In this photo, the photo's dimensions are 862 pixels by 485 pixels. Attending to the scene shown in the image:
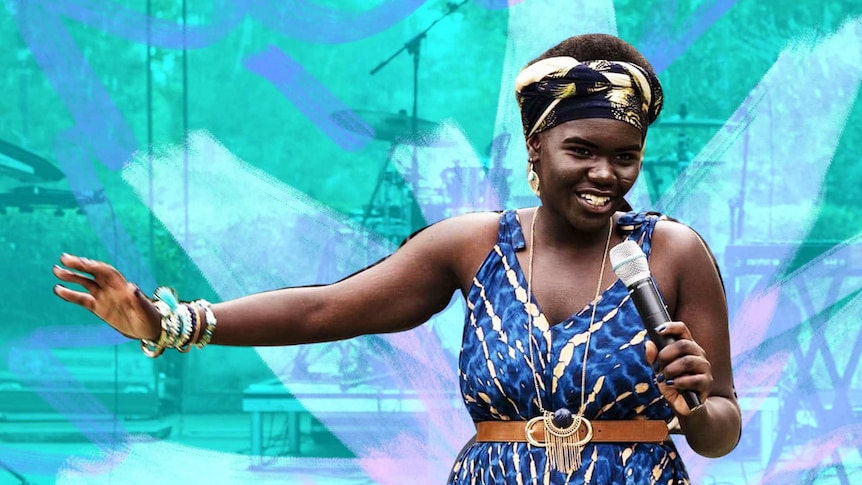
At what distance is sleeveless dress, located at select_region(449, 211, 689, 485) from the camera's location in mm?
2160

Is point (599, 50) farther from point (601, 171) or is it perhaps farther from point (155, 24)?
point (155, 24)

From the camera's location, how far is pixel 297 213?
4457mm

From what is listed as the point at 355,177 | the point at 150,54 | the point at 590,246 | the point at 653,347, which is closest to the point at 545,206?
the point at 590,246

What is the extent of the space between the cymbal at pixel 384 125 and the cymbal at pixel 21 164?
0.95 meters

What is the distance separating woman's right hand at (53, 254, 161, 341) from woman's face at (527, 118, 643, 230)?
67 cm

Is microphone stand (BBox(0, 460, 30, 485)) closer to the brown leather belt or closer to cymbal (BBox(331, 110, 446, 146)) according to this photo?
cymbal (BBox(331, 110, 446, 146))

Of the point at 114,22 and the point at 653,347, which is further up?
the point at 114,22

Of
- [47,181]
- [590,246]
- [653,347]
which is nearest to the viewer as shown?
[653,347]

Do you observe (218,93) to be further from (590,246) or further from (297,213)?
(590,246)

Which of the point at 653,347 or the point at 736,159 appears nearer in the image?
the point at 653,347

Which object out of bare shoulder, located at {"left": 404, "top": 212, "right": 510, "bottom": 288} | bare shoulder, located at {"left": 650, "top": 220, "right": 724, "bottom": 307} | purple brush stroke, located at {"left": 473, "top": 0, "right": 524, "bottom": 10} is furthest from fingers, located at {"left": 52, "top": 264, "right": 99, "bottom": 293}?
purple brush stroke, located at {"left": 473, "top": 0, "right": 524, "bottom": 10}

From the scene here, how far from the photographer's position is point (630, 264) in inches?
75.7

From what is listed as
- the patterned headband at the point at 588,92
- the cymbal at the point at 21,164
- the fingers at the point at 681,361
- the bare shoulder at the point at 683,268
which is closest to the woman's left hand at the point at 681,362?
the fingers at the point at 681,361

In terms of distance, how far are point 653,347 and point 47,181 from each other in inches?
120
